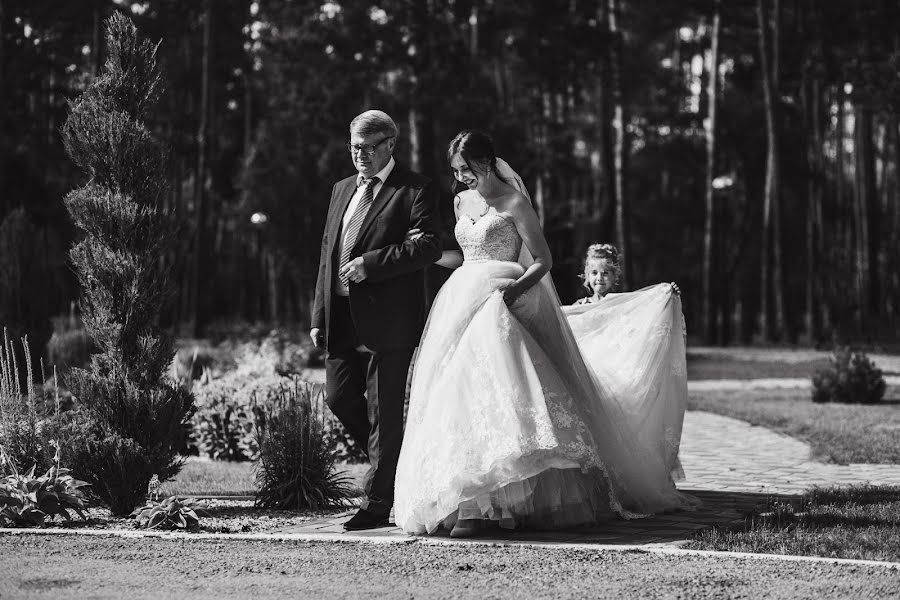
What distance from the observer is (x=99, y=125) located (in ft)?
23.7

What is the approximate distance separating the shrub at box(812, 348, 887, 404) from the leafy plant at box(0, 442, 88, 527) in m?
12.9

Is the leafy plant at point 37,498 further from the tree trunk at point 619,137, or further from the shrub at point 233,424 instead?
the tree trunk at point 619,137

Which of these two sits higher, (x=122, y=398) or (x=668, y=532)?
(x=122, y=398)

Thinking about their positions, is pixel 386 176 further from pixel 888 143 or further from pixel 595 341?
pixel 888 143

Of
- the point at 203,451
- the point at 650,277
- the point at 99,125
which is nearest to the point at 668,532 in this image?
the point at 99,125

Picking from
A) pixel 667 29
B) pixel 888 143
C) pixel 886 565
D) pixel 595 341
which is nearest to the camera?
pixel 886 565

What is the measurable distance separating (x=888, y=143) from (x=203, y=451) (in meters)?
53.6

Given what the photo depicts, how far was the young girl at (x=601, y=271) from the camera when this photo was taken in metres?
8.79

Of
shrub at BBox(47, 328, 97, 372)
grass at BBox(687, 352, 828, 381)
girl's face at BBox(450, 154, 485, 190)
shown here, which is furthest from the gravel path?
grass at BBox(687, 352, 828, 381)

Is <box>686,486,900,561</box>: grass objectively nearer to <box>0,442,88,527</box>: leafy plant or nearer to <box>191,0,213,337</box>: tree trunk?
<box>0,442,88,527</box>: leafy plant

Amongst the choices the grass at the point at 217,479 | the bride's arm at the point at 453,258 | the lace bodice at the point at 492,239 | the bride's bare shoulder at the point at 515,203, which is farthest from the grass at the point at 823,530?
the grass at the point at 217,479

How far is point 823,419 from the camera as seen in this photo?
1422 centimetres

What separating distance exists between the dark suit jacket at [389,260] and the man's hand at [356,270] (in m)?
0.03

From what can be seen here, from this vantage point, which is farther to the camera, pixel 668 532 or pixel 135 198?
pixel 135 198
